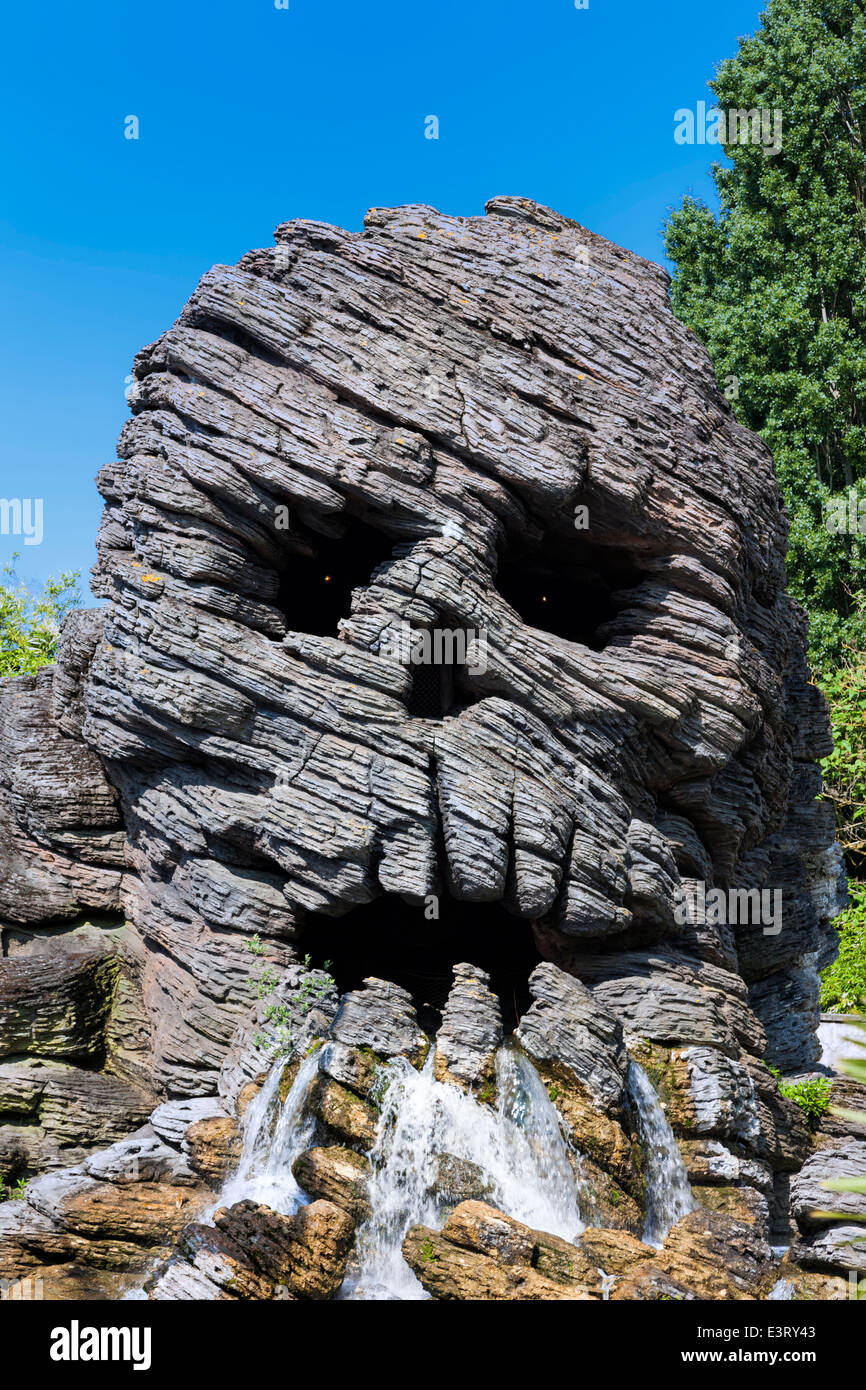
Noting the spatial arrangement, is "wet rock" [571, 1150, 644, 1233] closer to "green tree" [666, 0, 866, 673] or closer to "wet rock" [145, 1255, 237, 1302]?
"wet rock" [145, 1255, 237, 1302]

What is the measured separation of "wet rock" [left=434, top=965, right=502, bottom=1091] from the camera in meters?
13.9

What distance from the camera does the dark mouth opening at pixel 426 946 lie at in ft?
58.4

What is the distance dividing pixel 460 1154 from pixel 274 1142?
7.33 ft

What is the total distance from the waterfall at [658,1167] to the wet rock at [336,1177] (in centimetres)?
360

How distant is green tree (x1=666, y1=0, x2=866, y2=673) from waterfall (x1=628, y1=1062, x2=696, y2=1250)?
21189 mm

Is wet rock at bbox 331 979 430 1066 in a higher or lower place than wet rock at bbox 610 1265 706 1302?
higher

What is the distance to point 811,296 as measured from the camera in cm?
3469

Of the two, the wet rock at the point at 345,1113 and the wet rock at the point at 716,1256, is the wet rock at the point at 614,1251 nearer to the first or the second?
the wet rock at the point at 716,1256

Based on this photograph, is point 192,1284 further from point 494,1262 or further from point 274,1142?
point 494,1262

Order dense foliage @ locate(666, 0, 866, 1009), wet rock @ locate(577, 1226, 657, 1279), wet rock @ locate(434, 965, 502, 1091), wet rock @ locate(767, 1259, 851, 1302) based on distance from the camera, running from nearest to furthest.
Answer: wet rock @ locate(577, 1226, 657, 1279) → wet rock @ locate(767, 1259, 851, 1302) → wet rock @ locate(434, 965, 502, 1091) → dense foliage @ locate(666, 0, 866, 1009)

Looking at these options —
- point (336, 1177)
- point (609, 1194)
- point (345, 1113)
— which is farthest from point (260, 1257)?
point (609, 1194)

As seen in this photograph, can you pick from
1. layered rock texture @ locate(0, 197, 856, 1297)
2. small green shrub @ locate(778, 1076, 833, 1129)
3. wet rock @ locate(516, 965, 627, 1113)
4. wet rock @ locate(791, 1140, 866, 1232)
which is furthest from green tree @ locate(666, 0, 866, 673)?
wet rock @ locate(516, 965, 627, 1113)

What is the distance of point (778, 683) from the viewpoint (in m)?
20.0
